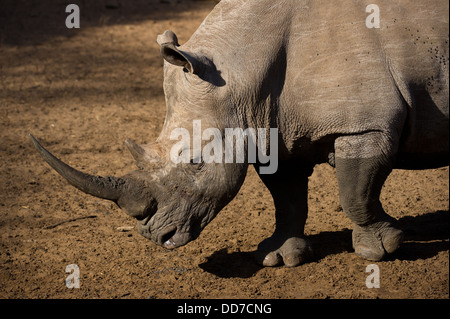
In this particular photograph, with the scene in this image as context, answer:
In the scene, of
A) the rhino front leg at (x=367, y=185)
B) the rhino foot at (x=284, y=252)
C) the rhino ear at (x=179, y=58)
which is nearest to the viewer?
the rhino ear at (x=179, y=58)

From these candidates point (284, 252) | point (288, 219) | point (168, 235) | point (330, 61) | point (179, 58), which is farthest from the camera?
point (288, 219)

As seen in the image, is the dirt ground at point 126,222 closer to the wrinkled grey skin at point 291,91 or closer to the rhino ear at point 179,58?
the wrinkled grey skin at point 291,91

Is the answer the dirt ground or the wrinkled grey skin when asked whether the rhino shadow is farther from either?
the wrinkled grey skin

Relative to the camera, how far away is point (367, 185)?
4.23m

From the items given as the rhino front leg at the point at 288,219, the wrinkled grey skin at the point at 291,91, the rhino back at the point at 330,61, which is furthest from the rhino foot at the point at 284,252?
the rhino back at the point at 330,61

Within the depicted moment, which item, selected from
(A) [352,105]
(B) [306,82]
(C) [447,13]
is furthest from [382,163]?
(C) [447,13]

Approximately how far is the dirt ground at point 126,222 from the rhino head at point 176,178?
0.61 metres

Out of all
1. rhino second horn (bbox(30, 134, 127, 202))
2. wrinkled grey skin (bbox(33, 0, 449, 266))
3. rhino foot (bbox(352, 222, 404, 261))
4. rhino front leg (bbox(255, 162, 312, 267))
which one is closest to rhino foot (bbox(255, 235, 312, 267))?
rhino front leg (bbox(255, 162, 312, 267))

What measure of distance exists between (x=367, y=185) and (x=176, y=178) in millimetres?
1165

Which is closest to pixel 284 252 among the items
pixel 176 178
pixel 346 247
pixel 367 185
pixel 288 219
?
pixel 288 219

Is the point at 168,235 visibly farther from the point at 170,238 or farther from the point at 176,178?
the point at 176,178

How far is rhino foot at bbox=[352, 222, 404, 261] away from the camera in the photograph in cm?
453

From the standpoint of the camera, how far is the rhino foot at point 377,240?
453 centimetres

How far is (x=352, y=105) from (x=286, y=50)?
0.51m
